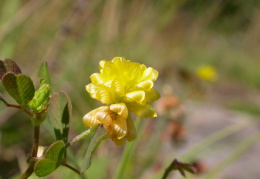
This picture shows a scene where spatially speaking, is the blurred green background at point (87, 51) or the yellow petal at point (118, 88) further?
A: the blurred green background at point (87, 51)

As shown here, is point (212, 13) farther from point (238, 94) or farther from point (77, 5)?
point (238, 94)

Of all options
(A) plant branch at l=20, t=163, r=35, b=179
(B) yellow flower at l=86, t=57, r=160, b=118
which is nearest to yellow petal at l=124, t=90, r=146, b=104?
(B) yellow flower at l=86, t=57, r=160, b=118

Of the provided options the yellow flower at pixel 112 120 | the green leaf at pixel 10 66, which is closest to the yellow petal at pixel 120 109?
the yellow flower at pixel 112 120

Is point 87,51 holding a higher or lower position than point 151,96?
lower

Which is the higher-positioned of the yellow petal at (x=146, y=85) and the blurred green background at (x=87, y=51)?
the yellow petal at (x=146, y=85)

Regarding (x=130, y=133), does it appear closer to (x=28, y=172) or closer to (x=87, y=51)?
(x=28, y=172)

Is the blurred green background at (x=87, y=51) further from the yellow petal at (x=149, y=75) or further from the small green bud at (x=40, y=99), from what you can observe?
the yellow petal at (x=149, y=75)

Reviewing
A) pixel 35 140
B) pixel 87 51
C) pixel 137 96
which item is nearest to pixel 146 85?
pixel 137 96

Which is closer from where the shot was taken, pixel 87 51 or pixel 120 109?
pixel 120 109
